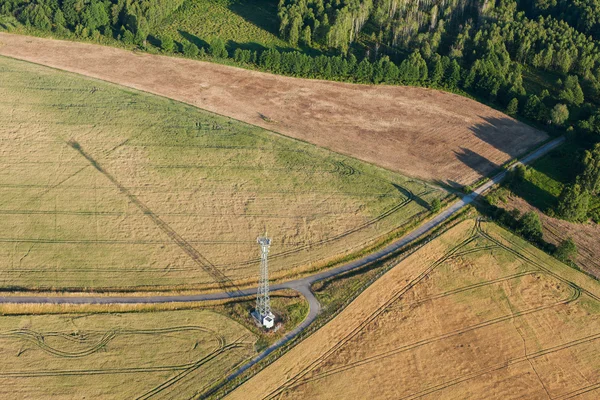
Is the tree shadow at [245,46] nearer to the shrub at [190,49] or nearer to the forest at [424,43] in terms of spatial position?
the forest at [424,43]

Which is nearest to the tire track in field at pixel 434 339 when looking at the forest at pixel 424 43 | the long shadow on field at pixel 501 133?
the long shadow on field at pixel 501 133

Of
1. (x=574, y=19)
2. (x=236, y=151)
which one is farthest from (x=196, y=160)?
(x=574, y=19)

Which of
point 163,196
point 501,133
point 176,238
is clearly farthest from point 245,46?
point 176,238

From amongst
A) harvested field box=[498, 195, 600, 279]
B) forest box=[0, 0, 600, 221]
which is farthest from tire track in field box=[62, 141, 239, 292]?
forest box=[0, 0, 600, 221]

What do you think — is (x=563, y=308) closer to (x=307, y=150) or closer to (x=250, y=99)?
(x=307, y=150)

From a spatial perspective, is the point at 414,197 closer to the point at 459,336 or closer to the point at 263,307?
the point at 459,336
